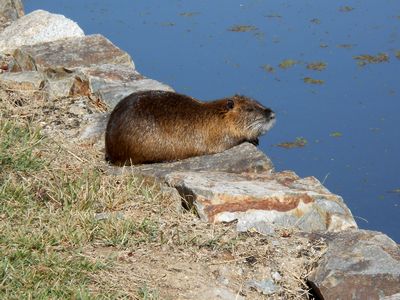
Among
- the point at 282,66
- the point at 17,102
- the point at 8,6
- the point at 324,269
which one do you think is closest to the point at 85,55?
the point at 17,102

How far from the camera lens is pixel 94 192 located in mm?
4539

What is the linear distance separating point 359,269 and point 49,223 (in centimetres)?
139

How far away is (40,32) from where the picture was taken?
Result: 7789 mm

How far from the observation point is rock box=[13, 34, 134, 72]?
7.02m

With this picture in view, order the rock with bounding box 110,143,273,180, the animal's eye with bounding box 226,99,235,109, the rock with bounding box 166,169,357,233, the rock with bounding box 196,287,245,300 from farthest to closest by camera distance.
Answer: the animal's eye with bounding box 226,99,235,109 → the rock with bounding box 110,143,273,180 → the rock with bounding box 166,169,357,233 → the rock with bounding box 196,287,245,300

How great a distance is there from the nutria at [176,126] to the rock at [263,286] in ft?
4.72

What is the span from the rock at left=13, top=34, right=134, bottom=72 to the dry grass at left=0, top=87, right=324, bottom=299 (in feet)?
6.59

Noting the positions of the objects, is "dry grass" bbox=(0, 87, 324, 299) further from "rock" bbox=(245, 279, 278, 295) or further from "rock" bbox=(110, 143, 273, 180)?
"rock" bbox=(110, 143, 273, 180)

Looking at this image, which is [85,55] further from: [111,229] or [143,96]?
[111,229]

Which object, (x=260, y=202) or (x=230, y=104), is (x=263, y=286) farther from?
(x=230, y=104)

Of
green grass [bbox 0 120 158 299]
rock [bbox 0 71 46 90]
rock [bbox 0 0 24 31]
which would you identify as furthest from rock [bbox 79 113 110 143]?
rock [bbox 0 0 24 31]

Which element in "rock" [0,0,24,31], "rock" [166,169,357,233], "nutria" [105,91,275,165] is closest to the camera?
"rock" [166,169,357,233]

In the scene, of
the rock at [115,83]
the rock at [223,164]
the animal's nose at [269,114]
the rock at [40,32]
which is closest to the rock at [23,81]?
the rock at [115,83]

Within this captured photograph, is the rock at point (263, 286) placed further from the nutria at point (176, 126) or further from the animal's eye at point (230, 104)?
the animal's eye at point (230, 104)
